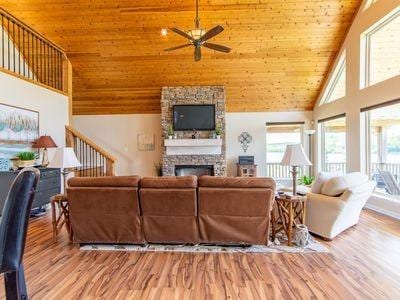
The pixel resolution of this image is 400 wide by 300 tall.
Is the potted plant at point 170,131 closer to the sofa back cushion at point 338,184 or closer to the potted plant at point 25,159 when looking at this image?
the potted plant at point 25,159

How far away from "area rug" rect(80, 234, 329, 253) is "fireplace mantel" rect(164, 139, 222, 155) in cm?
501

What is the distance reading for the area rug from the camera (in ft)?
12.1

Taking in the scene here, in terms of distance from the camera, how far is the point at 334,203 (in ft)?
12.9

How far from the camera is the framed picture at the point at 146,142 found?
9.50 metres

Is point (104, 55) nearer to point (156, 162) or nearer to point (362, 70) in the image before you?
point (156, 162)

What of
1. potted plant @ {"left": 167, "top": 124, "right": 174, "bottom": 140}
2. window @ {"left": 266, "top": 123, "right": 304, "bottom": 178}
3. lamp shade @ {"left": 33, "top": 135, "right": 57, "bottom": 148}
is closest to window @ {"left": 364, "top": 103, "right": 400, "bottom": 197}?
window @ {"left": 266, "top": 123, "right": 304, "bottom": 178}

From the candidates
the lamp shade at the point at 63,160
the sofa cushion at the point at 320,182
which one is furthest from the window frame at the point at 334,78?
the lamp shade at the point at 63,160

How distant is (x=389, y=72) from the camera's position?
559 centimetres

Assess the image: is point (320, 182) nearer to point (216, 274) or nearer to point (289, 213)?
point (289, 213)

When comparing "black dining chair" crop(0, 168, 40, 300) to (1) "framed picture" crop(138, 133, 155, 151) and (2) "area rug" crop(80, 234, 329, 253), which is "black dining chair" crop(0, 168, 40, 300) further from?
(1) "framed picture" crop(138, 133, 155, 151)

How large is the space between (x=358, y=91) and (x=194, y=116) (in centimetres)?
429

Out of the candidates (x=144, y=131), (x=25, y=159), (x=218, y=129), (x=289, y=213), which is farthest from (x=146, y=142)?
(x=289, y=213)

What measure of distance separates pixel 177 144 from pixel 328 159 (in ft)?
14.4

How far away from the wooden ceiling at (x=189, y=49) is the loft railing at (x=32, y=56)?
1.30 ft
